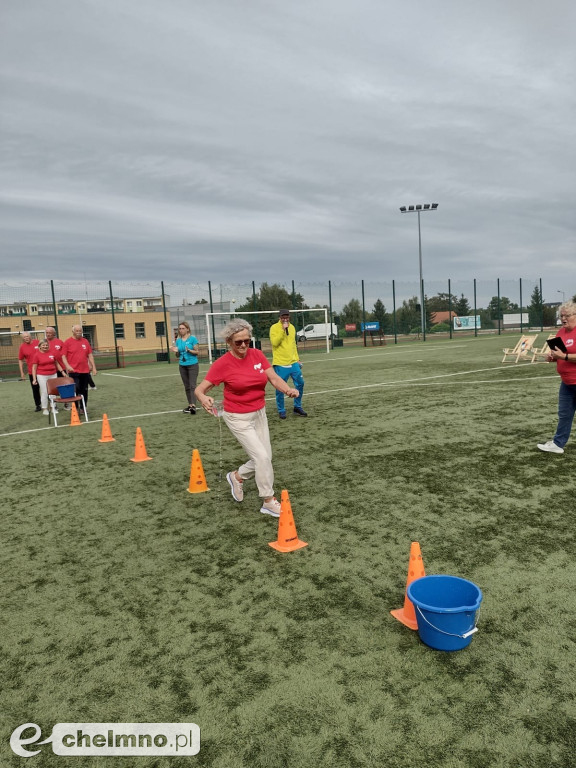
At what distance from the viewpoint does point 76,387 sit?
38.3 ft

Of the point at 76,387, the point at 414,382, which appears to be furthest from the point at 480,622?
the point at 414,382

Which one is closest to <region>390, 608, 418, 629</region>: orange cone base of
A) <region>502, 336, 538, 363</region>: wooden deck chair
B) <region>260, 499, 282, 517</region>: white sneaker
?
<region>260, 499, 282, 517</region>: white sneaker

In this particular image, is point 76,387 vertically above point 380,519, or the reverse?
point 76,387

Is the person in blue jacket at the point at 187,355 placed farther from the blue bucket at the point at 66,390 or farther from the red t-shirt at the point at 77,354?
the blue bucket at the point at 66,390

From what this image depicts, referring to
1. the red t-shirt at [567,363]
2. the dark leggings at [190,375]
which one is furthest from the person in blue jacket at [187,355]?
the red t-shirt at [567,363]

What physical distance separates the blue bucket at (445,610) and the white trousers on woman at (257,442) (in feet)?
7.26

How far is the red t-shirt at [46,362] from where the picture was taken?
37.0 ft

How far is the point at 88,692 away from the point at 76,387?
9785 millimetres

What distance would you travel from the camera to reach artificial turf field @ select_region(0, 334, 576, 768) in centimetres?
242

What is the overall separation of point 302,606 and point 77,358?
354 inches

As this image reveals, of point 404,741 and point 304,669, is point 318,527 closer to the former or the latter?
point 304,669

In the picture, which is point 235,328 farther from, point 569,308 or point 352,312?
point 352,312

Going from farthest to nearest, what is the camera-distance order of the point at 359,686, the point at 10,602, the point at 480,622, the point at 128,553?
the point at 128,553
the point at 10,602
the point at 480,622
the point at 359,686

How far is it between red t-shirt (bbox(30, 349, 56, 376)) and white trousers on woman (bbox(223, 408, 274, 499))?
7.59m
